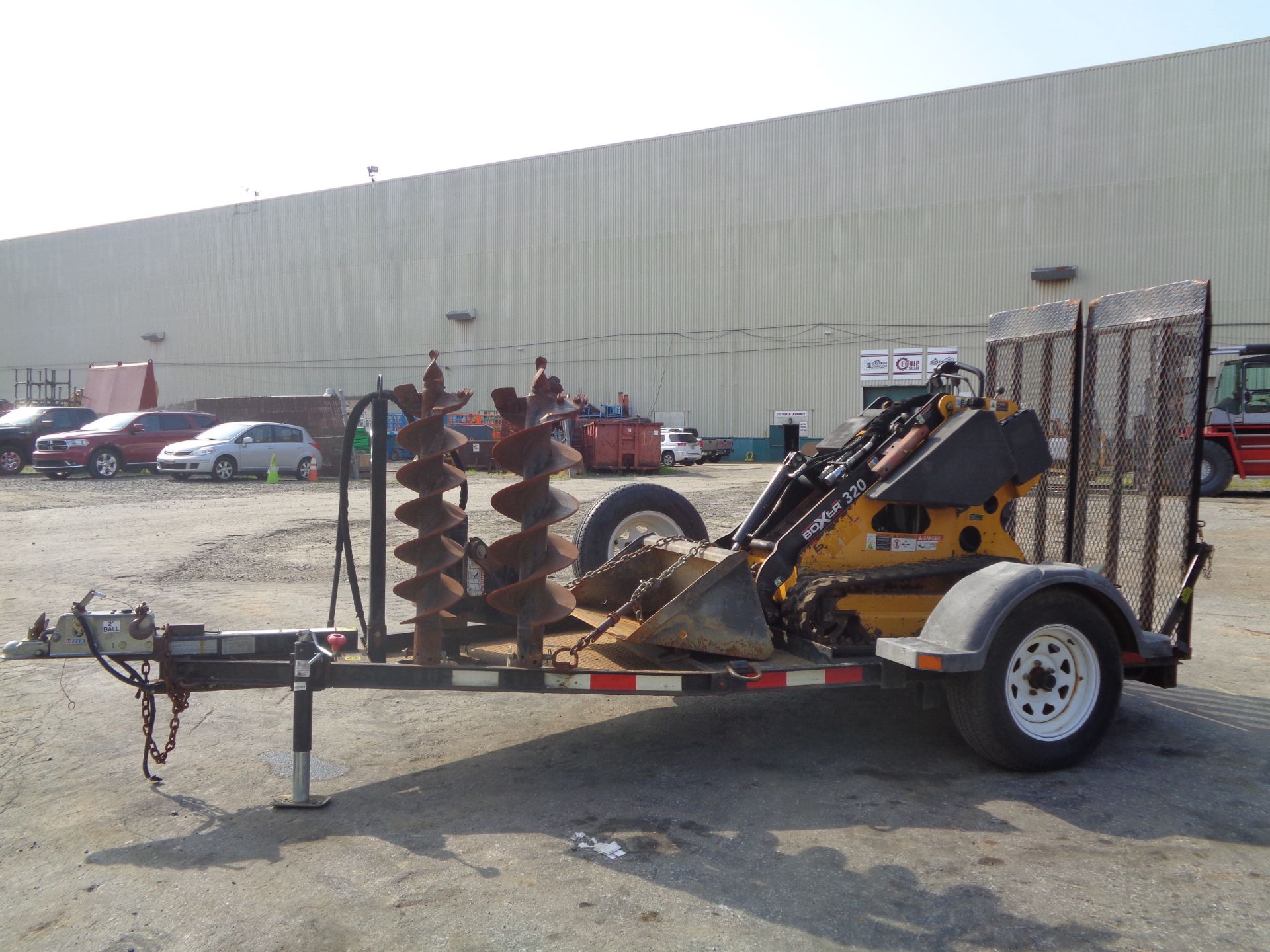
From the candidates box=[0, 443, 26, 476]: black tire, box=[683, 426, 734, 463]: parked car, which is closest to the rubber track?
box=[0, 443, 26, 476]: black tire

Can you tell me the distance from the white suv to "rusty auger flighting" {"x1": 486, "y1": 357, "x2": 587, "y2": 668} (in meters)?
31.9

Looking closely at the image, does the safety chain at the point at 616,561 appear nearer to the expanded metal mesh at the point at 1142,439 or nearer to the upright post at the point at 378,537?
the upright post at the point at 378,537

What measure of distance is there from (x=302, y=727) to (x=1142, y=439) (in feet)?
16.5

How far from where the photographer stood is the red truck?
62.0ft

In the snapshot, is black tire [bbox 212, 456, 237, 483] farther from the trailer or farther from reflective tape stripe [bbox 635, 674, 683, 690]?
reflective tape stripe [bbox 635, 674, 683, 690]

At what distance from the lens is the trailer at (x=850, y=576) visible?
4566 millimetres

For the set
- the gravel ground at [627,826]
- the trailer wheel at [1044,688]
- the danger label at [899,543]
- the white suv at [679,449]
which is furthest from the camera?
the white suv at [679,449]

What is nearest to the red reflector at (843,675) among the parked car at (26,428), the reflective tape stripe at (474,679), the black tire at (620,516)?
the reflective tape stripe at (474,679)

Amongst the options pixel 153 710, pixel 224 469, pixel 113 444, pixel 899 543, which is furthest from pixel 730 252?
pixel 153 710

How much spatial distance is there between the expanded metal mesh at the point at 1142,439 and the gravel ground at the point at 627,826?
0.87 m

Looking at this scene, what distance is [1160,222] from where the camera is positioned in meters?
33.2

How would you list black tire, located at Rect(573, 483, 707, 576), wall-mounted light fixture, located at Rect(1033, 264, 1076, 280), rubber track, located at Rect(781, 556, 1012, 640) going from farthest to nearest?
wall-mounted light fixture, located at Rect(1033, 264, 1076, 280) → black tire, located at Rect(573, 483, 707, 576) → rubber track, located at Rect(781, 556, 1012, 640)

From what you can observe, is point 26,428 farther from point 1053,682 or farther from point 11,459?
point 1053,682

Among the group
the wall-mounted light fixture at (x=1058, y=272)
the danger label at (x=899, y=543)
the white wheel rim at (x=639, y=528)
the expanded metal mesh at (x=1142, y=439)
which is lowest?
the white wheel rim at (x=639, y=528)
